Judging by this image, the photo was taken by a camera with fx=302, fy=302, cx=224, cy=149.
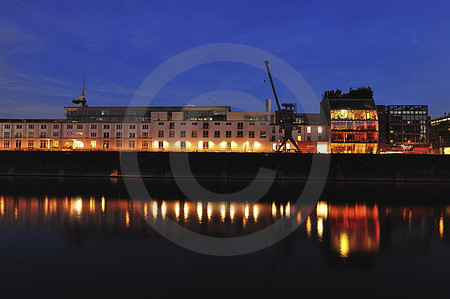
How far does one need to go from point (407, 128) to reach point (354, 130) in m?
23.4

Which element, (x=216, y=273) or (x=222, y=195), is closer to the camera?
(x=216, y=273)

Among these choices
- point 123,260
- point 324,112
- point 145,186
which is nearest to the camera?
point 123,260

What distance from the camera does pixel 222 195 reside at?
1671 inches

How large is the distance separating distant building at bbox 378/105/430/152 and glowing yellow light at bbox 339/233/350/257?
85508mm

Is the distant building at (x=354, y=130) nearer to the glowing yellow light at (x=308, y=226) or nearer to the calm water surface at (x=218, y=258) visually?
the calm water surface at (x=218, y=258)

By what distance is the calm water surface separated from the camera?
1446 cm

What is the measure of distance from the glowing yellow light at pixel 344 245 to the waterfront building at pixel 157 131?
60371 mm

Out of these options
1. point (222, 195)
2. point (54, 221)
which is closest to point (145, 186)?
point (222, 195)

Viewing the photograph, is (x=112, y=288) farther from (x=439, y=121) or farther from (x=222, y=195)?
(x=439, y=121)

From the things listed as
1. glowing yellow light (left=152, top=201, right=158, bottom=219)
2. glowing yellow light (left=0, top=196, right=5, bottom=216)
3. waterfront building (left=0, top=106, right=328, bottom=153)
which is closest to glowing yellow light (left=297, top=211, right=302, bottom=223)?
glowing yellow light (left=152, top=201, right=158, bottom=219)

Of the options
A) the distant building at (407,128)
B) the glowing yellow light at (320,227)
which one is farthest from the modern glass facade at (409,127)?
the glowing yellow light at (320,227)

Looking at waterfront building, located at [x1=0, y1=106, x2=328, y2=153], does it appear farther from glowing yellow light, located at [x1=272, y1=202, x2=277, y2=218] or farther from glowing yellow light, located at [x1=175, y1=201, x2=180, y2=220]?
glowing yellow light, located at [x1=175, y1=201, x2=180, y2=220]

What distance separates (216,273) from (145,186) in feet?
123

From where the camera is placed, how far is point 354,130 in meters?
90.1
